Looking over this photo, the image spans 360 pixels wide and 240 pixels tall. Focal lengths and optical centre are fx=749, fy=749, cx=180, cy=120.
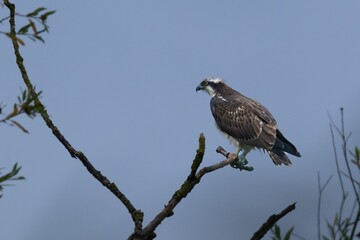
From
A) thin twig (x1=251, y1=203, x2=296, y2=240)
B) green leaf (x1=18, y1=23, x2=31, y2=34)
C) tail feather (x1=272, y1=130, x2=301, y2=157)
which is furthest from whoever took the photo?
tail feather (x1=272, y1=130, x2=301, y2=157)

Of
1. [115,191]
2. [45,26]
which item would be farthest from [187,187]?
[45,26]

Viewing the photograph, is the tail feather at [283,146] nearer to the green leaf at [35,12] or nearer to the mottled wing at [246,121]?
the mottled wing at [246,121]

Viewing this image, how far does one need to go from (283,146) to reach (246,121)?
3.61ft

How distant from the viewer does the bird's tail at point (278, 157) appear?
16111mm

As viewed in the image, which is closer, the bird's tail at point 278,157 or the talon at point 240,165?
the talon at point 240,165

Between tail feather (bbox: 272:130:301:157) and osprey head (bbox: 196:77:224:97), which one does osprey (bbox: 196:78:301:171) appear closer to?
tail feather (bbox: 272:130:301:157)

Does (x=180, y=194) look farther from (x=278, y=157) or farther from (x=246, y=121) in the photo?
(x=246, y=121)

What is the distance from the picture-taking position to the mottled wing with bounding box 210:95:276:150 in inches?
645

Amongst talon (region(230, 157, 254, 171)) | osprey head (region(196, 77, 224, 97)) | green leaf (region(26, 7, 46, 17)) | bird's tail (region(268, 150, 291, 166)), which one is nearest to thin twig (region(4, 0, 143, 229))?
green leaf (region(26, 7, 46, 17))

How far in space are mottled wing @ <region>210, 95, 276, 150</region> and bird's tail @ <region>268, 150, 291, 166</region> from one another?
0.75 ft

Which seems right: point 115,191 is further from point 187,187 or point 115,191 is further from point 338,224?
point 338,224

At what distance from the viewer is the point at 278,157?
16.3 meters

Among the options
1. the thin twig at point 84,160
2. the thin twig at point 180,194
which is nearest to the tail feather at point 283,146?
the thin twig at point 180,194

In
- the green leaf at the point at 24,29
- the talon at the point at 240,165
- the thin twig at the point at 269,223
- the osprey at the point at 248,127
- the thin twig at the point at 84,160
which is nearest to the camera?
the green leaf at the point at 24,29
